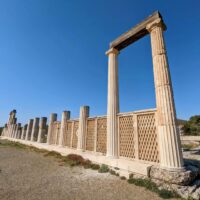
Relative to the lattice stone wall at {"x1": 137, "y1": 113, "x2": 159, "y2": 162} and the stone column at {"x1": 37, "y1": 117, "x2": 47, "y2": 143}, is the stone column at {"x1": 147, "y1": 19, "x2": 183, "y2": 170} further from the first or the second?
the stone column at {"x1": 37, "y1": 117, "x2": 47, "y2": 143}

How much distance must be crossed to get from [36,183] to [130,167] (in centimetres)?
363

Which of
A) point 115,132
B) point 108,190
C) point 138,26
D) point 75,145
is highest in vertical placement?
point 138,26

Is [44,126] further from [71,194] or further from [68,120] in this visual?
[71,194]

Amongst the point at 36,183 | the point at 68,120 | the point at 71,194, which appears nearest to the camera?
the point at 71,194

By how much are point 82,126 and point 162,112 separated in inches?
239

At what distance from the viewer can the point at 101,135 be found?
882 cm

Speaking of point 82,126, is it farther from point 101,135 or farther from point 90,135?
point 101,135

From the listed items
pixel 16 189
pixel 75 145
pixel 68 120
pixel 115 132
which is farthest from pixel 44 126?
pixel 16 189

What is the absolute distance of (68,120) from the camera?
1238 cm

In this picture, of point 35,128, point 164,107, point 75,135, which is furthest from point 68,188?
point 35,128

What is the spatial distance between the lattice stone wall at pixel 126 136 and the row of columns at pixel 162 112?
27 cm

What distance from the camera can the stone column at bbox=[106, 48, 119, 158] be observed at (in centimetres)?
750

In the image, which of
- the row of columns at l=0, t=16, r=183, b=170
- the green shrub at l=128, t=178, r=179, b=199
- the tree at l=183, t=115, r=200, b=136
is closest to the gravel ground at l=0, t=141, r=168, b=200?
the green shrub at l=128, t=178, r=179, b=199

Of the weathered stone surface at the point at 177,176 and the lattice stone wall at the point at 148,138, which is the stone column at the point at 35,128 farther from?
the weathered stone surface at the point at 177,176
